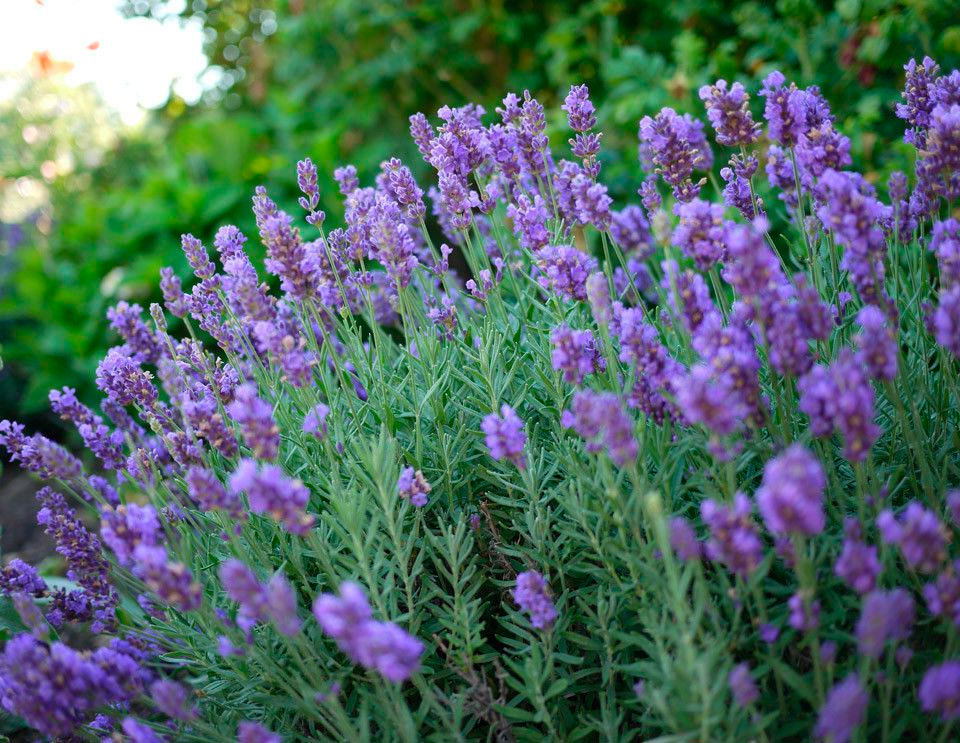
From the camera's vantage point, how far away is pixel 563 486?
5.73 ft

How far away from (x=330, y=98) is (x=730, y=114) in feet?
20.1

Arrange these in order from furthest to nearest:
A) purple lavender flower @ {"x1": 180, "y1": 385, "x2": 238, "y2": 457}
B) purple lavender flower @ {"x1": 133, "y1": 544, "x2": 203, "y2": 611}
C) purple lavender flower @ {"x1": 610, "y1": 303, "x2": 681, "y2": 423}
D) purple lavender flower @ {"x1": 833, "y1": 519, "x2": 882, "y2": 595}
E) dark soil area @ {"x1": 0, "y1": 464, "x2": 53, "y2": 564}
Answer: dark soil area @ {"x1": 0, "y1": 464, "x2": 53, "y2": 564} → purple lavender flower @ {"x1": 180, "y1": 385, "x2": 238, "y2": 457} → purple lavender flower @ {"x1": 610, "y1": 303, "x2": 681, "y2": 423} → purple lavender flower @ {"x1": 133, "y1": 544, "x2": 203, "y2": 611} → purple lavender flower @ {"x1": 833, "y1": 519, "x2": 882, "y2": 595}

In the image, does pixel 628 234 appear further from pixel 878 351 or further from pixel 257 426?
pixel 257 426

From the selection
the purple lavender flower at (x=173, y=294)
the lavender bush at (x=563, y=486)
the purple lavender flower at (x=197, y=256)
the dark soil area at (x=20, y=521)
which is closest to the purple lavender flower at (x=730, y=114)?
the lavender bush at (x=563, y=486)

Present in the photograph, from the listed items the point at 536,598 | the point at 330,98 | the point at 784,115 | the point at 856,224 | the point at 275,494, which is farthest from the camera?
the point at 330,98

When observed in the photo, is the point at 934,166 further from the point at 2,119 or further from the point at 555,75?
the point at 2,119

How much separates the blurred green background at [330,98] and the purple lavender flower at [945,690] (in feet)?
8.27

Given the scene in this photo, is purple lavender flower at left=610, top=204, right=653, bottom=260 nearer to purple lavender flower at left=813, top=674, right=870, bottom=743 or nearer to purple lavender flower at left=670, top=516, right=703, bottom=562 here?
purple lavender flower at left=670, top=516, right=703, bottom=562

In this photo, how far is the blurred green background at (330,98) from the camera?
401 centimetres

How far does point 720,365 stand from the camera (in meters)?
1.26

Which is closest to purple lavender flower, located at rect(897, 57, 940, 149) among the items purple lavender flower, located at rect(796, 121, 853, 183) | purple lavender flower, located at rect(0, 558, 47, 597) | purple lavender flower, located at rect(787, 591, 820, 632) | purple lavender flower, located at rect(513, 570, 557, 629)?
purple lavender flower, located at rect(796, 121, 853, 183)

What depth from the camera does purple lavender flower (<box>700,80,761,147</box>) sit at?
1716 millimetres

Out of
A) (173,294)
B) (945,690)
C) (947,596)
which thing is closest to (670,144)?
(947,596)

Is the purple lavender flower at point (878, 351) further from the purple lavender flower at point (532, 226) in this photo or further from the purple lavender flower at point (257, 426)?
the purple lavender flower at point (257, 426)
